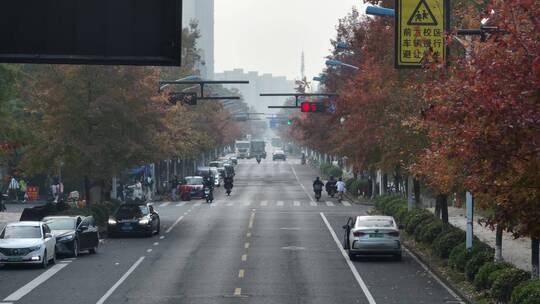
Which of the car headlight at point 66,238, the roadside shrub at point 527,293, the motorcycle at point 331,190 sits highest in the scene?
the roadside shrub at point 527,293

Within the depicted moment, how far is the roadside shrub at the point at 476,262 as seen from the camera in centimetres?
3022

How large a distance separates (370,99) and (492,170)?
25989 millimetres

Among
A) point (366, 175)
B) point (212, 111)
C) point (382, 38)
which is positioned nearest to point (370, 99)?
point (382, 38)

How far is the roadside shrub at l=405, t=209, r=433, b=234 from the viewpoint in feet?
147

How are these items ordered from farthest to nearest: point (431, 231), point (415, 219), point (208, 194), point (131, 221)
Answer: point (208, 194), point (131, 221), point (415, 219), point (431, 231)

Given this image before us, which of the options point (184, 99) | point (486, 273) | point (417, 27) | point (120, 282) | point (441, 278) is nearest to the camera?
point (486, 273)

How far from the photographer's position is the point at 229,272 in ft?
114

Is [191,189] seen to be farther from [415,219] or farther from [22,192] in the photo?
[415,219]

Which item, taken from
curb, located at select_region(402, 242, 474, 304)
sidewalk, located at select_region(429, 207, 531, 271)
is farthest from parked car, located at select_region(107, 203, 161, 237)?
sidewalk, located at select_region(429, 207, 531, 271)

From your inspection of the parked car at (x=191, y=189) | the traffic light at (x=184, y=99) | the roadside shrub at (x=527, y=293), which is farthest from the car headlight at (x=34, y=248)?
the parked car at (x=191, y=189)

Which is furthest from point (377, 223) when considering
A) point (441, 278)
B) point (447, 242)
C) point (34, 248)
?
point (34, 248)

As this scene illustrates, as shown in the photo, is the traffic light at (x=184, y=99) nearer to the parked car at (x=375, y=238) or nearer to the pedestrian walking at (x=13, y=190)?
the parked car at (x=375, y=238)

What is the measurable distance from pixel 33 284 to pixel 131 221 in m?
16.9

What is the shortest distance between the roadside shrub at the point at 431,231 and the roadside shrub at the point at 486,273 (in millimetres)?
11310
